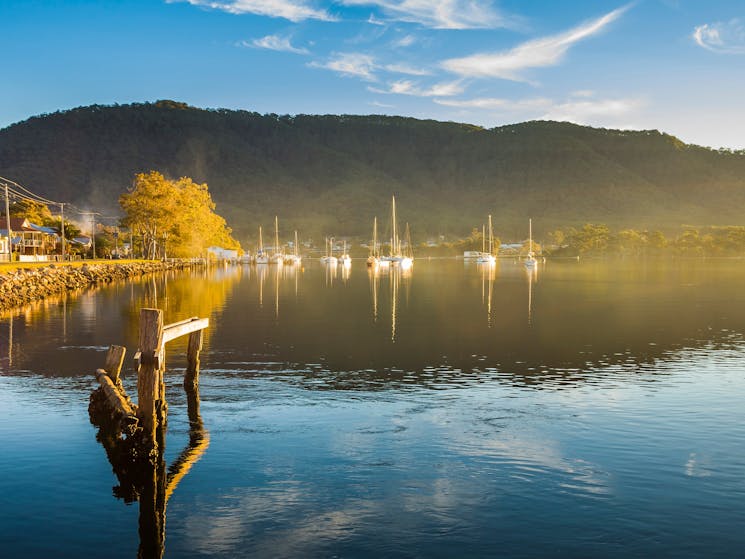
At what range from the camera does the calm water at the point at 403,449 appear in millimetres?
14984

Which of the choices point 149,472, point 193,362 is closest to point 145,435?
point 149,472

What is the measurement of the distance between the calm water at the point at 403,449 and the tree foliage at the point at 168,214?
348 feet

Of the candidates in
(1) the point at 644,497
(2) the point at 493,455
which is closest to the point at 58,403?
(2) the point at 493,455

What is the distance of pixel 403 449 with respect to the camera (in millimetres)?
20391

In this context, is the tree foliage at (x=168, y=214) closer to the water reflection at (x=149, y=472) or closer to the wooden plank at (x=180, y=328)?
the wooden plank at (x=180, y=328)

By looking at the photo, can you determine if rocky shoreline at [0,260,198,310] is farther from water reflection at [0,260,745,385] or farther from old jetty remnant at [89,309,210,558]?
old jetty remnant at [89,309,210,558]

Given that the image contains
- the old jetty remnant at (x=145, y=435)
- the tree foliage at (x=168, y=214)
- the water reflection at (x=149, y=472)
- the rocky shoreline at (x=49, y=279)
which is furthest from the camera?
the tree foliage at (x=168, y=214)

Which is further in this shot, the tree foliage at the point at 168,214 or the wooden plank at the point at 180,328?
the tree foliage at the point at 168,214

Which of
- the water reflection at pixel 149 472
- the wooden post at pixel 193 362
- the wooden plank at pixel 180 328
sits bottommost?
the water reflection at pixel 149 472

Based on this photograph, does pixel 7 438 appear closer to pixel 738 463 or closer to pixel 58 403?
pixel 58 403

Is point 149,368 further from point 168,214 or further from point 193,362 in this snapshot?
point 168,214

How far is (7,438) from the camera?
831 inches

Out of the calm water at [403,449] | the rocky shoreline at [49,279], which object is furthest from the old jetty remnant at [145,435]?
the rocky shoreline at [49,279]

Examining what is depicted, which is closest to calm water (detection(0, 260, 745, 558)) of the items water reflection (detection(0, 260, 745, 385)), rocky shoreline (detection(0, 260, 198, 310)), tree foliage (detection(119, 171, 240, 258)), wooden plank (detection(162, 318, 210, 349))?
water reflection (detection(0, 260, 745, 385))
